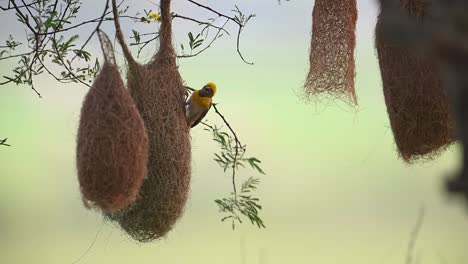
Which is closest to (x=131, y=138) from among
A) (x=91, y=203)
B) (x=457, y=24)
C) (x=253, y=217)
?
(x=91, y=203)

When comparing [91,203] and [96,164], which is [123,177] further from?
[91,203]

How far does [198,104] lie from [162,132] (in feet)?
0.53

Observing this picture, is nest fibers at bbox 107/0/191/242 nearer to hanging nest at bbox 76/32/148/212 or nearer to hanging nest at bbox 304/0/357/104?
hanging nest at bbox 76/32/148/212

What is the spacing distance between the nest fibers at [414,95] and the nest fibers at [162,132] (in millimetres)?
619

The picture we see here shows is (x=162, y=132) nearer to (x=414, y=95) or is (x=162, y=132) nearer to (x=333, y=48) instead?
(x=333, y=48)

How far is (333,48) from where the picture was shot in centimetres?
238

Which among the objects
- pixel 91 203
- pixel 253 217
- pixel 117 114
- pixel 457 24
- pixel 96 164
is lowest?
pixel 253 217

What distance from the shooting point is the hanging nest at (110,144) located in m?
1.91

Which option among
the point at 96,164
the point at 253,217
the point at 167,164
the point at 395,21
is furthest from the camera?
the point at 253,217

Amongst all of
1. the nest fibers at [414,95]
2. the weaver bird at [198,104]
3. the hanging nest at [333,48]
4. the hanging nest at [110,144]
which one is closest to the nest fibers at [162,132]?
the weaver bird at [198,104]

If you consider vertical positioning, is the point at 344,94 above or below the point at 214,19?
below

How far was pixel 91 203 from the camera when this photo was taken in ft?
6.79

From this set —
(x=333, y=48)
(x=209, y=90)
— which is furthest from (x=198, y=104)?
(x=333, y=48)

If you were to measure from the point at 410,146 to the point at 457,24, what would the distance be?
1502 mm
